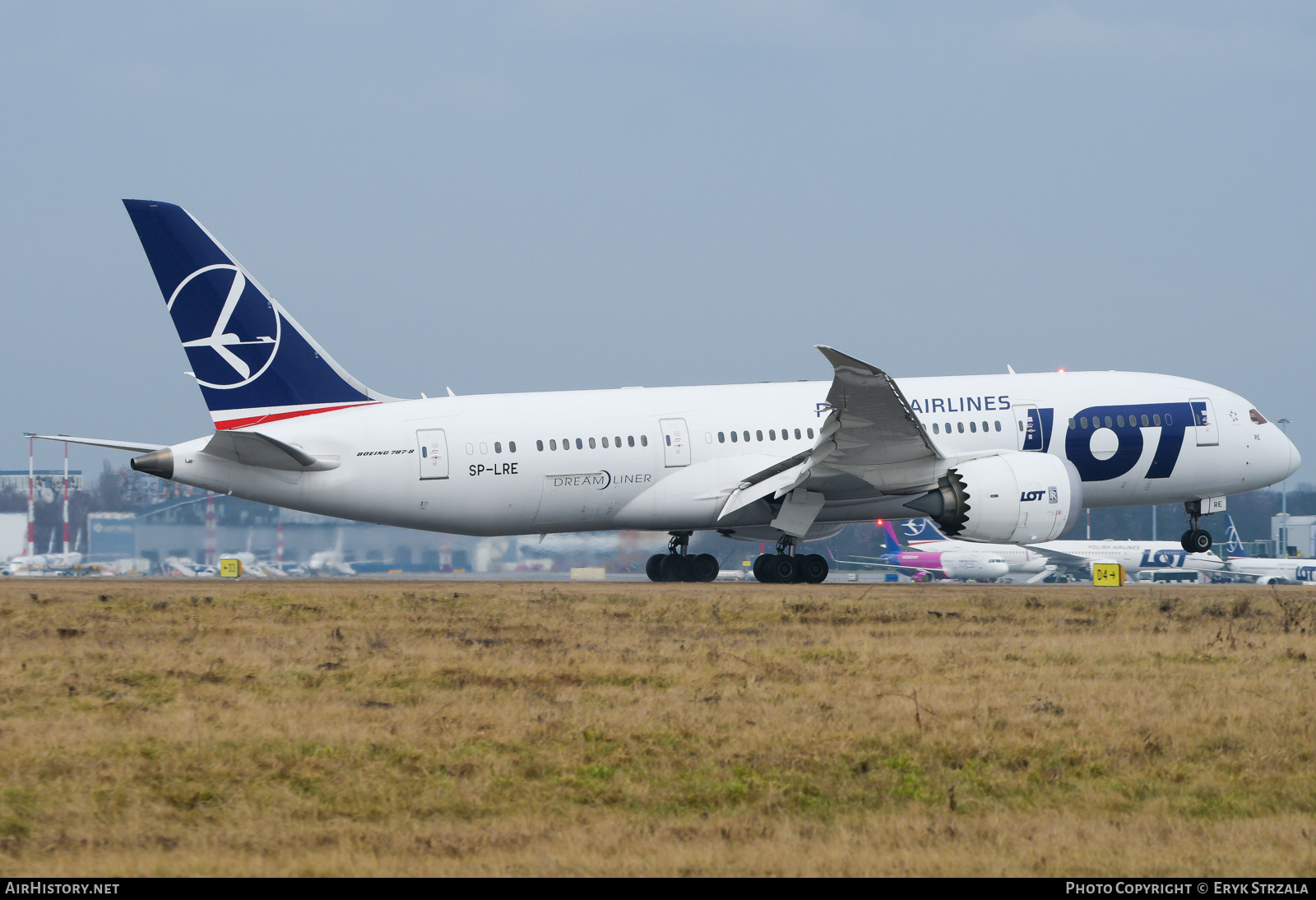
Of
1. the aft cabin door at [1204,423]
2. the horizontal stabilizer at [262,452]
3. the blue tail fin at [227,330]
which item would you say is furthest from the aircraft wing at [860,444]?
the blue tail fin at [227,330]

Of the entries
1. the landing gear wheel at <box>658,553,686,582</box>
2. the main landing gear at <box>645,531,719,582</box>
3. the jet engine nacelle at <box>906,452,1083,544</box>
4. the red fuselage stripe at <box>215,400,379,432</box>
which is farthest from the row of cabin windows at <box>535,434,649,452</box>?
the jet engine nacelle at <box>906,452,1083,544</box>

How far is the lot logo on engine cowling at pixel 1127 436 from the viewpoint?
1220 inches

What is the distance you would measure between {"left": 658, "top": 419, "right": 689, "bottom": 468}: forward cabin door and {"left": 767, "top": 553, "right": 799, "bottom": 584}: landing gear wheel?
9.97ft

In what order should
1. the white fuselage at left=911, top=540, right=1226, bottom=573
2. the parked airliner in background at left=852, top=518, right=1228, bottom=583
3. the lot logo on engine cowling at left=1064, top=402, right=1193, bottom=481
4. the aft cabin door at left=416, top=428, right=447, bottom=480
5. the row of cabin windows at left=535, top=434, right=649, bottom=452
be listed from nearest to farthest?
the aft cabin door at left=416, top=428, right=447, bottom=480, the row of cabin windows at left=535, top=434, right=649, bottom=452, the lot logo on engine cowling at left=1064, top=402, right=1193, bottom=481, the white fuselage at left=911, top=540, right=1226, bottom=573, the parked airliner in background at left=852, top=518, right=1228, bottom=583

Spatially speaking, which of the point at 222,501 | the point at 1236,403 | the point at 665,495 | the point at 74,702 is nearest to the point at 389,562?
the point at 222,501

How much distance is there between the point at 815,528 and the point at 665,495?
378 cm

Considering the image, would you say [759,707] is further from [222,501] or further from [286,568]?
[222,501]

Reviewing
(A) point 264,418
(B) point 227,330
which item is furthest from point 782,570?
(B) point 227,330

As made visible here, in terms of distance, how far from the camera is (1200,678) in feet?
47.4

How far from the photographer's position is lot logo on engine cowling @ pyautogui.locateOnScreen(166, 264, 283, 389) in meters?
26.9

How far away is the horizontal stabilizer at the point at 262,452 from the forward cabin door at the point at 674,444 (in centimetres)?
701

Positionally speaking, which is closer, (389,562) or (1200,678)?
(1200,678)

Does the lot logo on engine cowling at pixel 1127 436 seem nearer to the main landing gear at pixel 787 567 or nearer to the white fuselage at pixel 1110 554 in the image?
the main landing gear at pixel 787 567

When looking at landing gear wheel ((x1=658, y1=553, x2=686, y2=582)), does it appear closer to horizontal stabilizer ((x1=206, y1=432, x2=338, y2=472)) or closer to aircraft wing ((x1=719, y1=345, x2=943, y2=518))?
aircraft wing ((x1=719, y1=345, x2=943, y2=518))
